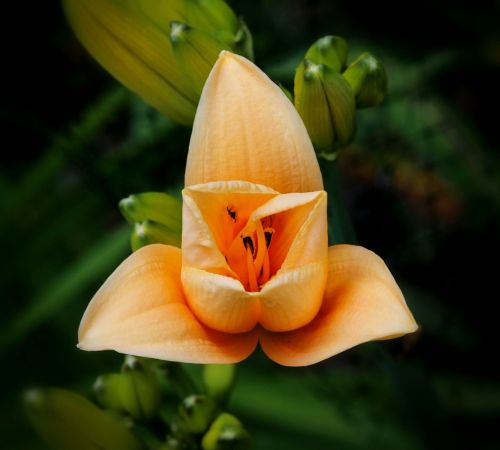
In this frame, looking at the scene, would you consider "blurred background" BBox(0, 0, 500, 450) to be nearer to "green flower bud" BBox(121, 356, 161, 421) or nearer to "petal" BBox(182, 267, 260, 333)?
"green flower bud" BBox(121, 356, 161, 421)

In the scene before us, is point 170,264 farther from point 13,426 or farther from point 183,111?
point 13,426

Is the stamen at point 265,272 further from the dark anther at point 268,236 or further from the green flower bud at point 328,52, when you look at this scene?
the green flower bud at point 328,52

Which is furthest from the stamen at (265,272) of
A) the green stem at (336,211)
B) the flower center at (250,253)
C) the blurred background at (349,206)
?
the blurred background at (349,206)

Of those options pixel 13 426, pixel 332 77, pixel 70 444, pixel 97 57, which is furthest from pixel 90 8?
pixel 13 426

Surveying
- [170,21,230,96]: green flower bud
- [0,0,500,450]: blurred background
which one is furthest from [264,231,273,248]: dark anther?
[0,0,500,450]: blurred background

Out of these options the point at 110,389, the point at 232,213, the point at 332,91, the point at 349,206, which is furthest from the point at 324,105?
the point at 349,206
